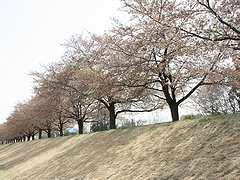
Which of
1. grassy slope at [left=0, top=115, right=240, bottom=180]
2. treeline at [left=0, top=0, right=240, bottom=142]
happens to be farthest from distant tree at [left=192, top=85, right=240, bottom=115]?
grassy slope at [left=0, top=115, right=240, bottom=180]

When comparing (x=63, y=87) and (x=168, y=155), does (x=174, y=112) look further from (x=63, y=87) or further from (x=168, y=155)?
(x=63, y=87)

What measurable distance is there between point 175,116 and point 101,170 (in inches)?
203

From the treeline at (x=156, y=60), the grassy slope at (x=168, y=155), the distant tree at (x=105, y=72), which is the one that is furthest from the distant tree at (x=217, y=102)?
the grassy slope at (x=168, y=155)

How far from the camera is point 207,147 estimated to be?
5.89 metres

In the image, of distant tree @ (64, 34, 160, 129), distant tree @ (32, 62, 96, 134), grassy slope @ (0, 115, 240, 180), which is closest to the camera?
grassy slope @ (0, 115, 240, 180)

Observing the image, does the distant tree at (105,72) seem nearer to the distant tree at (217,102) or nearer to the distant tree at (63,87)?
the distant tree at (63,87)

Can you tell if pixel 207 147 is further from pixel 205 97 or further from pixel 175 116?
pixel 205 97

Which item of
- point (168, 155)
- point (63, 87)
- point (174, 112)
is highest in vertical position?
point (63, 87)

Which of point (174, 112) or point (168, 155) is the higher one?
point (174, 112)

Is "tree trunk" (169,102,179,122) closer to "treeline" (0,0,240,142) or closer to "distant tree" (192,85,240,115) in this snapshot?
"treeline" (0,0,240,142)

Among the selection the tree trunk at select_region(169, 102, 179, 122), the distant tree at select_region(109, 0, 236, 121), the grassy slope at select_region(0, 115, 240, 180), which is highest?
the distant tree at select_region(109, 0, 236, 121)

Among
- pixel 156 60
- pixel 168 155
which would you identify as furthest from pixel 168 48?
pixel 168 155

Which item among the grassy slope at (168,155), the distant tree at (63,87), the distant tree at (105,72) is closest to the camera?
the grassy slope at (168,155)

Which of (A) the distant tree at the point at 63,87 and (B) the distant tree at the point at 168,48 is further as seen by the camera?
(A) the distant tree at the point at 63,87
